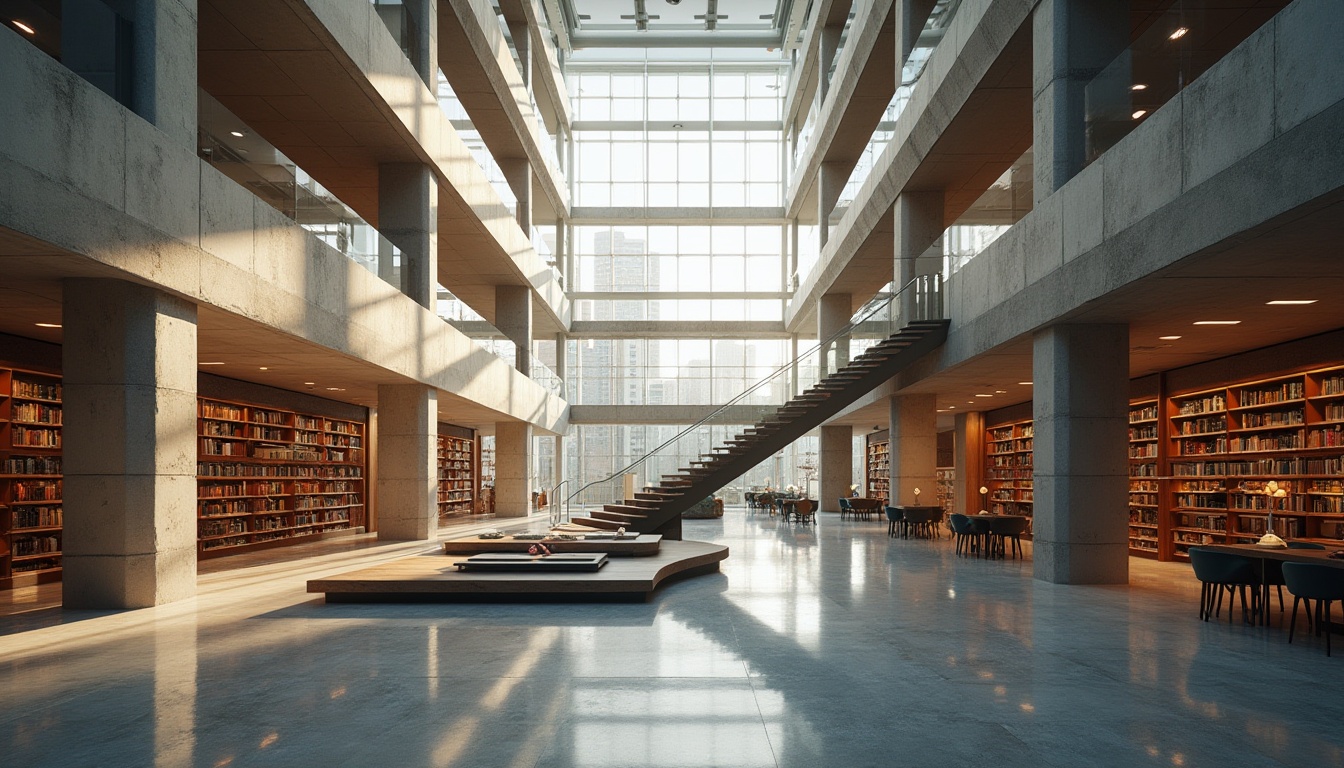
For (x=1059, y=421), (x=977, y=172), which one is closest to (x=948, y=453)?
(x=977, y=172)

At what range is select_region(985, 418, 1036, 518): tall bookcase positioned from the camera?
74.6 feet

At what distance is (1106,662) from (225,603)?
9011 millimetres

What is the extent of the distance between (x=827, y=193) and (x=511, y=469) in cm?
1343

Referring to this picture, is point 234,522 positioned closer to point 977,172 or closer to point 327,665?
point 327,665

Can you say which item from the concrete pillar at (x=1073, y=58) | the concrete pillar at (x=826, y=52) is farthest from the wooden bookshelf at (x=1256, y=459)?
the concrete pillar at (x=826, y=52)

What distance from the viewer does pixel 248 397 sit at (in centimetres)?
1766

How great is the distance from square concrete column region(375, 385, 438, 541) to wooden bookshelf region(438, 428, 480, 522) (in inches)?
377

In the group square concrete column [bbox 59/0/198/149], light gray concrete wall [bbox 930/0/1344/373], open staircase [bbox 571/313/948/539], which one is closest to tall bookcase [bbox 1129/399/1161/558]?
open staircase [bbox 571/313/948/539]

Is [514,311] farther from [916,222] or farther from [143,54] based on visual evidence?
[143,54]

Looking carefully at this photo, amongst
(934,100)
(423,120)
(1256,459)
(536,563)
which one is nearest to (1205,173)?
(1256,459)

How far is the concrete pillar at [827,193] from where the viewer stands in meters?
29.8

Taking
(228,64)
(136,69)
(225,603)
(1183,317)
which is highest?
(228,64)

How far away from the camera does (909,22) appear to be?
19.3 meters

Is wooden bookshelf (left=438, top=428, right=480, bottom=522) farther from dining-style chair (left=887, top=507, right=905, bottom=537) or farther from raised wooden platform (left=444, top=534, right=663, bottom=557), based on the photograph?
raised wooden platform (left=444, top=534, right=663, bottom=557)
